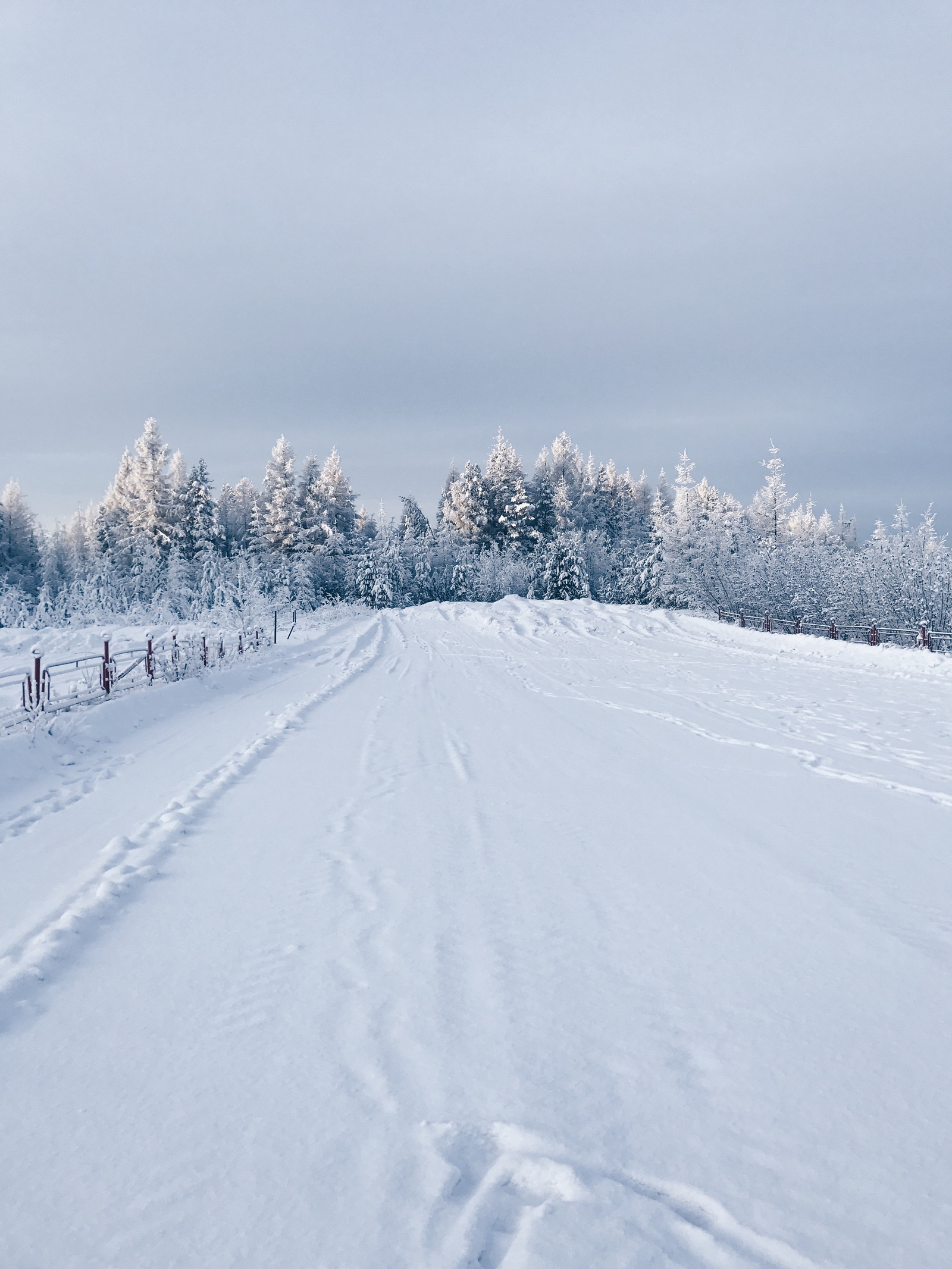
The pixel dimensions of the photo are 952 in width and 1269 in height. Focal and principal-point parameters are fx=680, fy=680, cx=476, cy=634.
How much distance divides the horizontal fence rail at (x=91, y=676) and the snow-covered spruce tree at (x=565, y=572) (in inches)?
1572

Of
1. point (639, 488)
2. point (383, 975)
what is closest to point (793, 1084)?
point (383, 975)

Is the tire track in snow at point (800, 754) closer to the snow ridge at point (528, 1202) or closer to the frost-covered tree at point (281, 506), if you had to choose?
the snow ridge at point (528, 1202)

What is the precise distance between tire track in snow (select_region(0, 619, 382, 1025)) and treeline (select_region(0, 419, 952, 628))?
2562cm

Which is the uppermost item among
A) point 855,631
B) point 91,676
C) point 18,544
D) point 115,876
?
point 18,544

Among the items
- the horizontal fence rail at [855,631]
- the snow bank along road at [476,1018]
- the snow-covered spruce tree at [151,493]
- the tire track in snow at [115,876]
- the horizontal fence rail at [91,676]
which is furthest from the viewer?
the snow-covered spruce tree at [151,493]

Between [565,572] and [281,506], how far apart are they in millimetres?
26498

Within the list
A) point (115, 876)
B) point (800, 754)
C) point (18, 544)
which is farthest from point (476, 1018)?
point (18, 544)

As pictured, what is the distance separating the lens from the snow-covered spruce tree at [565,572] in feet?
189

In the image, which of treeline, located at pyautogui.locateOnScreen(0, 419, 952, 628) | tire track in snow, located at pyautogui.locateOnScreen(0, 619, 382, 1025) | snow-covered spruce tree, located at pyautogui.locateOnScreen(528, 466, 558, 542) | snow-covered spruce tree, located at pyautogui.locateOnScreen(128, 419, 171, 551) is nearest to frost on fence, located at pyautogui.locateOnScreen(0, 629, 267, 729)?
tire track in snow, located at pyautogui.locateOnScreen(0, 619, 382, 1025)

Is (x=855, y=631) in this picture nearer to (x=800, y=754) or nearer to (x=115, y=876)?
(x=800, y=754)

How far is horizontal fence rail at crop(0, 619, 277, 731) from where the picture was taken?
10055 millimetres

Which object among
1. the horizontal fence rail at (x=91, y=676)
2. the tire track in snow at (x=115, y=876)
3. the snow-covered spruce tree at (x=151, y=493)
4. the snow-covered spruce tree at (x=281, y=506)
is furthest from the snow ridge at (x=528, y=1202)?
the snow-covered spruce tree at (x=281, y=506)

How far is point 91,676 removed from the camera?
13078 millimetres

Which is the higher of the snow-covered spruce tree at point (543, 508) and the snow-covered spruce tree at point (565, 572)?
the snow-covered spruce tree at point (543, 508)
